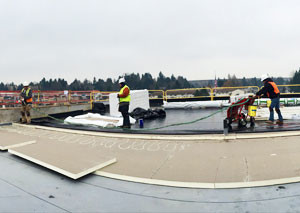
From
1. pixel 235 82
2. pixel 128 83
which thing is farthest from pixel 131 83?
pixel 235 82

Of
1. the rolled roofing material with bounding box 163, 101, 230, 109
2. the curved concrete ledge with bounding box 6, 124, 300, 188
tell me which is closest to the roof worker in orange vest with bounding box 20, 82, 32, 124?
the curved concrete ledge with bounding box 6, 124, 300, 188

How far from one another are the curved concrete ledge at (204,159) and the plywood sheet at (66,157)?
7.6 inches

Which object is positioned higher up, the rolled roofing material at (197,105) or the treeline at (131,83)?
the treeline at (131,83)

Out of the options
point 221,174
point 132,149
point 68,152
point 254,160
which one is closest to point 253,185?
point 221,174

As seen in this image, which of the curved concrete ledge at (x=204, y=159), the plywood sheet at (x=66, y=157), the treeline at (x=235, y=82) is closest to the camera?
the curved concrete ledge at (x=204, y=159)

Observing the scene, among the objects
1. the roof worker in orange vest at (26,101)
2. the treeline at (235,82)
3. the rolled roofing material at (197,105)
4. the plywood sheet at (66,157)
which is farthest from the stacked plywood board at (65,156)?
the treeline at (235,82)

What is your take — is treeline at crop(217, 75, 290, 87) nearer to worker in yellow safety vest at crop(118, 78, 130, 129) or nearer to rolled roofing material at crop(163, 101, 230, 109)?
rolled roofing material at crop(163, 101, 230, 109)

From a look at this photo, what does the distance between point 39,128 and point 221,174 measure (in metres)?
7.20

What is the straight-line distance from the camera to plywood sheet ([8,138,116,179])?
11.9 feet

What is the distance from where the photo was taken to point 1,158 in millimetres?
4770

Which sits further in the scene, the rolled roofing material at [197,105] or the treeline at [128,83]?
the treeline at [128,83]

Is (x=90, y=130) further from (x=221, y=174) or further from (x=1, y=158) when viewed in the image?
(x=221, y=174)

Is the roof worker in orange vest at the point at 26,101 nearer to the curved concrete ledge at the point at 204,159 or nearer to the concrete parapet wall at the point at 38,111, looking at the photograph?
the concrete parapet wall at the point at 38,111

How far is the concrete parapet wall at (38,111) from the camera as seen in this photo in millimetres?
10274
